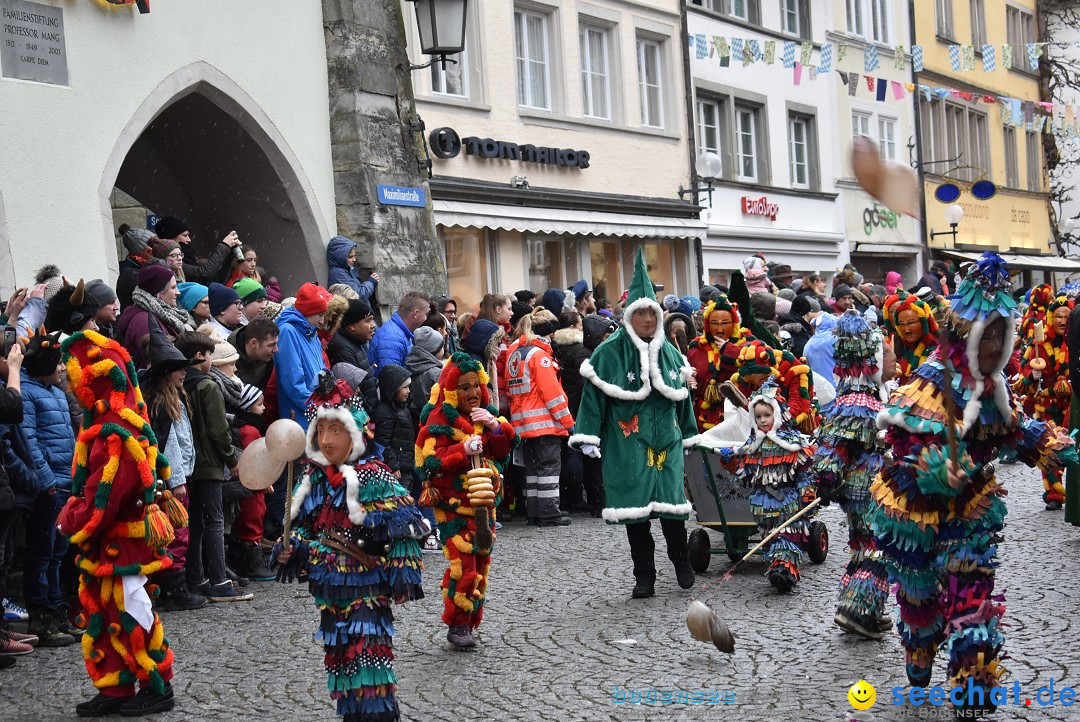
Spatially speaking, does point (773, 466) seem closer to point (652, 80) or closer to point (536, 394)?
point (536, 394)

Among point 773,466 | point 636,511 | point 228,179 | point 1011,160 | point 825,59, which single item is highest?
point 825,59

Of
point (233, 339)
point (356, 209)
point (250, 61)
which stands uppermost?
point (250, 61)

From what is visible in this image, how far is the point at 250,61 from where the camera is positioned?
13.2m

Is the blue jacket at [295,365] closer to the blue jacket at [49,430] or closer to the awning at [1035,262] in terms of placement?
the blue jacket at [49,430]

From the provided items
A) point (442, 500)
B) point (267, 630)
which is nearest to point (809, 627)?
point (442, 500)

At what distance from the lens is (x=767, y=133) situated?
25.7 meters

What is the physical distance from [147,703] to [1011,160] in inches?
1332

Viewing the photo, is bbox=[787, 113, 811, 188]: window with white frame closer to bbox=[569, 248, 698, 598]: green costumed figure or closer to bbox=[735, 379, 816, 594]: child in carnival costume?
bbox=[735, 379, 816, 594]: child in carnival costume

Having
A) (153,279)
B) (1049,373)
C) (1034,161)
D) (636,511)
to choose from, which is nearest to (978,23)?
(1034,161)

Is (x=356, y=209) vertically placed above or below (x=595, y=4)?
below

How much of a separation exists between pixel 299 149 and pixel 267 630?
679 centimetres

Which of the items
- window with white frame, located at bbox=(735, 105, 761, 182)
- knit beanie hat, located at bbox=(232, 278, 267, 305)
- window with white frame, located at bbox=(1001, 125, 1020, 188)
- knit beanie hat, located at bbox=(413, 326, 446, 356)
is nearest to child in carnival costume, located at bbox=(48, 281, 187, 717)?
knit beanie hat, located at bbox=(232, 278, 267, 305)

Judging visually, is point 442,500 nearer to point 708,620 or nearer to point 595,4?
point 708,620

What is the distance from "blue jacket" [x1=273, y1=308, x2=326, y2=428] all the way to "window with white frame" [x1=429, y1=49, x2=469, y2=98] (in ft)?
27.2
